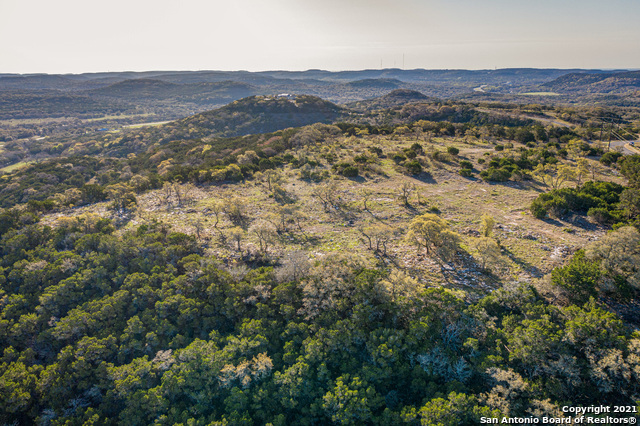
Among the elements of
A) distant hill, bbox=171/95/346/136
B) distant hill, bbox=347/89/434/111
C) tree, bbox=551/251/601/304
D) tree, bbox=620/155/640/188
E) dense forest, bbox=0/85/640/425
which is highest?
distant hill, bbox=347/89/434/111

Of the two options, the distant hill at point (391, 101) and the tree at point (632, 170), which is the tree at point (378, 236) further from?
the distant hill at point (391, 101)

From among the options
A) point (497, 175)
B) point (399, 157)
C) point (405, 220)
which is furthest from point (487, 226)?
point (399, 157)

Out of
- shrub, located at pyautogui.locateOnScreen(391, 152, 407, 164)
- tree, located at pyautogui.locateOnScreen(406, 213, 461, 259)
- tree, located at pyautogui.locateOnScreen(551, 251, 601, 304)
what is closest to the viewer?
tree, located at pyautogui.locateOnScreen(551, 251, 601, 304)

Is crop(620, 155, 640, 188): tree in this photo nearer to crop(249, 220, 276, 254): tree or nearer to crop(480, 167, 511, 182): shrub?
crop(480, 167, 511, 182): shrub

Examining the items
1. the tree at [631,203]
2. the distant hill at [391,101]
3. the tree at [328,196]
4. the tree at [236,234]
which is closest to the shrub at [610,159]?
the tree at [631,203]

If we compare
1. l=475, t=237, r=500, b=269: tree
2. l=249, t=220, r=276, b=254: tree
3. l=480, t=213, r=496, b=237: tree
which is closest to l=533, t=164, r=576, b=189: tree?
l=480, t=213, r=496, b=237: tree

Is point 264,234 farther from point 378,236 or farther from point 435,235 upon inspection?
point 435,235

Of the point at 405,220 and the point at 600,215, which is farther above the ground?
the point at 600,215
